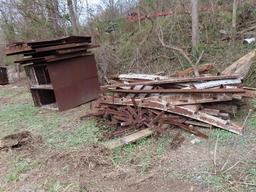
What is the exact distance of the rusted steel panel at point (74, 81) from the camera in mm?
5531

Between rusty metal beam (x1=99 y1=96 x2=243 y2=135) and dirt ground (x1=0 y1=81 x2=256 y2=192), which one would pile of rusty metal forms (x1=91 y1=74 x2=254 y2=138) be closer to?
rusty metal beam (x1=99 y1=96 x2=243 y2=135)

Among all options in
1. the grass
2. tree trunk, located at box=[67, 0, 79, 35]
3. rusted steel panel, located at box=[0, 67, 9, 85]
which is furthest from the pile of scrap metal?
rusted steel panel, located at box=[0, 67, 9, 85]

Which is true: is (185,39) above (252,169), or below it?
above

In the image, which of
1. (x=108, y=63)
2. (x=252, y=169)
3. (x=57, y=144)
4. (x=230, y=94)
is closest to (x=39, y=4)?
(x=108, y=63)

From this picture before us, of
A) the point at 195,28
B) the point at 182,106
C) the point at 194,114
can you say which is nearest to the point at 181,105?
the point at 182,106

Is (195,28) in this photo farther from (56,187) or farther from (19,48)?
(56,187)

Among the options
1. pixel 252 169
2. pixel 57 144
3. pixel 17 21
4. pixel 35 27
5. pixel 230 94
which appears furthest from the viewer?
pixel 17 21

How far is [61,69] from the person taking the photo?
558 centimetres

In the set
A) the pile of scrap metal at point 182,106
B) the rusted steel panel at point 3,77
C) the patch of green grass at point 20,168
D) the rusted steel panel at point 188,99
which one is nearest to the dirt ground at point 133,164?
the patch of green grass at point 20,168

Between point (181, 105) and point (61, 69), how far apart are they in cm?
274

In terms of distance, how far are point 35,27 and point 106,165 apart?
8045mm

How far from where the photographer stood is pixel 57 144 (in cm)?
397

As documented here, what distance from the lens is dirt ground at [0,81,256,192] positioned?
2.74 m

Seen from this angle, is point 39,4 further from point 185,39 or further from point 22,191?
point 22,191
